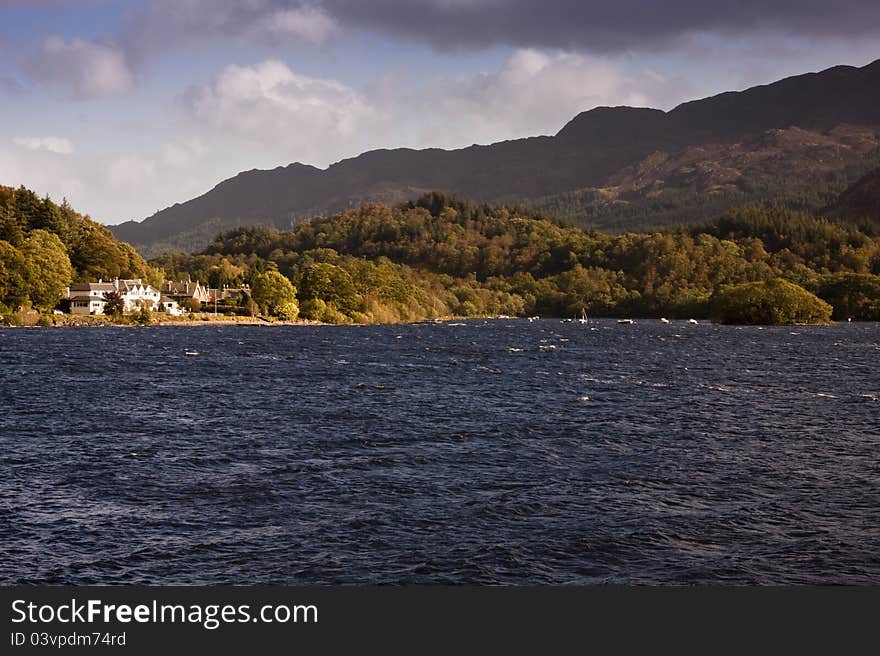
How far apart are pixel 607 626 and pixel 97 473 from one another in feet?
93.0

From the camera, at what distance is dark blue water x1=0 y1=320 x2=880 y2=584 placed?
29.4 meters

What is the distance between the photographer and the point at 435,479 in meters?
41.9

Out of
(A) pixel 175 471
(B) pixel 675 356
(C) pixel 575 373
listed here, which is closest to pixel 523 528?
(A) pixel 175 471

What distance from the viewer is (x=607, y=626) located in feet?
71.6

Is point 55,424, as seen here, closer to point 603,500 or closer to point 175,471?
point 175,471

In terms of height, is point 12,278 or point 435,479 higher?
point 12,278
